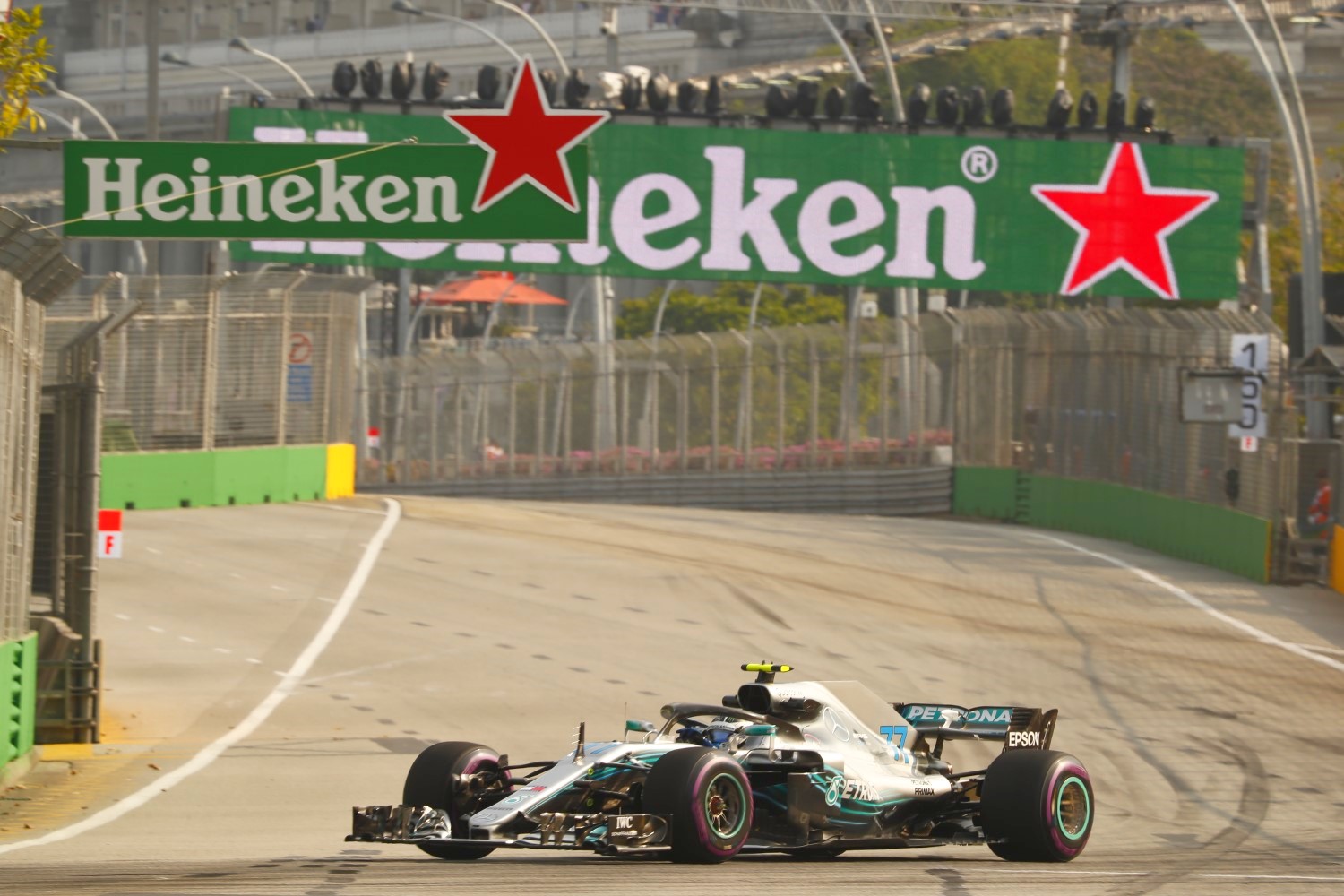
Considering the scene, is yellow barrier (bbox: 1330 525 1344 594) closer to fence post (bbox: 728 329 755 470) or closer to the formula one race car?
the formula one race car

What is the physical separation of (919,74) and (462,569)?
68.5 meters

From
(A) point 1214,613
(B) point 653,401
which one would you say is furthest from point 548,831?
(B) point 653,401

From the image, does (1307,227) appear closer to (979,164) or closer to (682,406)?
(979,164)

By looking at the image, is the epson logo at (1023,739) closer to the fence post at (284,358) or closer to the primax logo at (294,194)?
the primax logo at (294,194)

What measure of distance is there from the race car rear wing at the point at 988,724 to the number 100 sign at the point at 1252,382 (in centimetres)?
1577

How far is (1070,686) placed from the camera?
18734 mm

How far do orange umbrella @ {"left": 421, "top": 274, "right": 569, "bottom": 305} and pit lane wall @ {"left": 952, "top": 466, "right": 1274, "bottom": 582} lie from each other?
47742 millimetres

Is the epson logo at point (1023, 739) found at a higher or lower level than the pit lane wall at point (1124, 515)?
lower

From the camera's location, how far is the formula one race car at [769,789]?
10.1 meters

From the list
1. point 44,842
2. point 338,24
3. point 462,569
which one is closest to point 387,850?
point 44,842

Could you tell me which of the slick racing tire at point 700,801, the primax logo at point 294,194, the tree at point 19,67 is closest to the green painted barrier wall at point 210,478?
the tree at point 19,67

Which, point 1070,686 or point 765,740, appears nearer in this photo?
point 765,740

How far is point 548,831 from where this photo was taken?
32.8ft

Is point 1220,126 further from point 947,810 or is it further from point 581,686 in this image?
point 947,810
